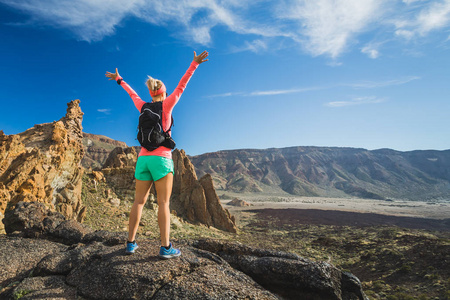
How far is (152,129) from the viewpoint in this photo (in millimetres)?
3764

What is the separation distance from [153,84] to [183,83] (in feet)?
1.93

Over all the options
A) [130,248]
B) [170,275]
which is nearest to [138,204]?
[130,248]

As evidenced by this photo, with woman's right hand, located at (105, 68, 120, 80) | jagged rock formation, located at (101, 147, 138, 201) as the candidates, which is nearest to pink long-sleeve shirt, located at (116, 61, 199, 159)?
woman's right hand, located at (105, 68, 120, 80)

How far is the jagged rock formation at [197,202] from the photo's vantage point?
1372 inches

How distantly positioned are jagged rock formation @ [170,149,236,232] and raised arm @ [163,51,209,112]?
31955mm

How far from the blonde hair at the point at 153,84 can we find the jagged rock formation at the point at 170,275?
119 inches

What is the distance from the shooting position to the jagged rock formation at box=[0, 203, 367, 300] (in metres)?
3.41

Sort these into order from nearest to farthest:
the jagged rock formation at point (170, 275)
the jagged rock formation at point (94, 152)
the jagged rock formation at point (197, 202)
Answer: the jagged rock formation at point (170, 275) → the jagged rock formation at point (197, 202) → the jagged rock formation at point (94, 152)

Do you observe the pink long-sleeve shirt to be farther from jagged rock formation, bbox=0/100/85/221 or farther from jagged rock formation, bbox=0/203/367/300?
jagged rock formation, bbox=0/100/85/221

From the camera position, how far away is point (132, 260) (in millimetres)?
3879

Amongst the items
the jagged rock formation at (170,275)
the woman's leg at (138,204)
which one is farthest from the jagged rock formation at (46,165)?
the woman's leg at (138,204)

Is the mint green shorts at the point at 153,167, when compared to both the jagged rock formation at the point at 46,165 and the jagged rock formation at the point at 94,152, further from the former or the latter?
the jagged rock formation at the point at 94,152

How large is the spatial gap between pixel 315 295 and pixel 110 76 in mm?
5926

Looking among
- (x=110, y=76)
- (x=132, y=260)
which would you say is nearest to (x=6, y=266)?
(x=132, y=260)
